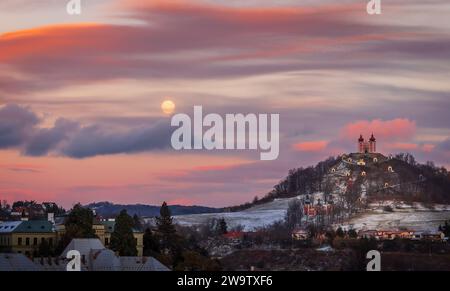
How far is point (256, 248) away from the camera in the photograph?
282 feet

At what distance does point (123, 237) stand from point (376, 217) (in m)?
46.5

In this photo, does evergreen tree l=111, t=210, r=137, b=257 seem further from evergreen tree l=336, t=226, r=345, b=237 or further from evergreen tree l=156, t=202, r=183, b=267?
evergreen tree l=336, t=226, r=345, b=237

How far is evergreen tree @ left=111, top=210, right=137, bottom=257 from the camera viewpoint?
63.3 metres

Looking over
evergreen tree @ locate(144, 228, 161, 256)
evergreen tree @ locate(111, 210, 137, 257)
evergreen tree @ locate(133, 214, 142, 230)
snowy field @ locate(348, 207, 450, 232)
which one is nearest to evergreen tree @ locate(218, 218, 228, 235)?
snowy field @ locate(348, 207, 450, 232)

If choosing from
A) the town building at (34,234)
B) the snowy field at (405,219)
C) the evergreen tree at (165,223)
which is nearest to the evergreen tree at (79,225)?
the town building at (34,234)

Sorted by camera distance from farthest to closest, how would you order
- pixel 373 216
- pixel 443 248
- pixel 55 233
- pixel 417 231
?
pixel 373 216 < pixel 417 231 < pixel 443 248 < pixel 55 233

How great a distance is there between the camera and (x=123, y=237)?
6419cm

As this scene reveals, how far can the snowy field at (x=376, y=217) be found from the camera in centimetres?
9994
